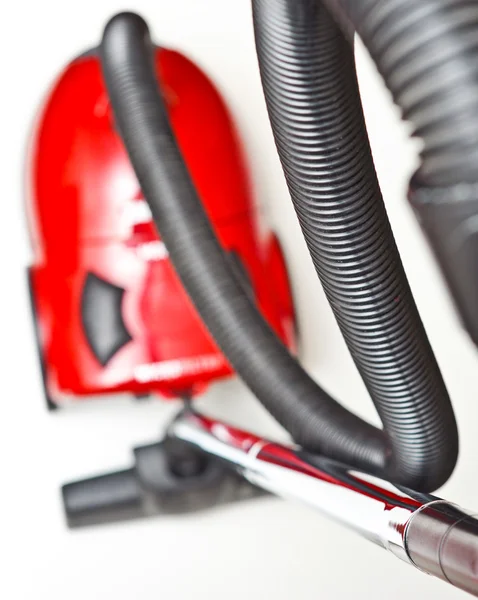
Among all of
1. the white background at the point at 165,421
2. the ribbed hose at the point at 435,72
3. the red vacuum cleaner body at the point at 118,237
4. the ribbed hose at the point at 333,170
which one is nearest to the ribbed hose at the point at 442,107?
the ribbed hose at the point at 435,72

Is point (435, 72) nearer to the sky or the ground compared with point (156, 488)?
nearer to the sky

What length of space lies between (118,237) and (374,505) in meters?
0.56

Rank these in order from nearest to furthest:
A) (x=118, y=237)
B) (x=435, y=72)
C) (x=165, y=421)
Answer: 1. (x=435, y=72)
2. (x=118, y=237)
3. (x=165, y=421)

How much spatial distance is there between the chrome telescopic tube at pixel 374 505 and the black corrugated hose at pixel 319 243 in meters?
0.04

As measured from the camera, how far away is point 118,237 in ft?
3.37

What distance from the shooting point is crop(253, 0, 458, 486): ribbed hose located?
0.48m

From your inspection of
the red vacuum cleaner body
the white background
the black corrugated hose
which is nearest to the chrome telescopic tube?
the black corrugated hose

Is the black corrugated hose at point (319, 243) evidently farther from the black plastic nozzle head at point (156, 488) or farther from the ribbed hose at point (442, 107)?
the black plastic nozzle head at point (156, 488)

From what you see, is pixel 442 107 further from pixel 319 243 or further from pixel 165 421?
pixel 165 421

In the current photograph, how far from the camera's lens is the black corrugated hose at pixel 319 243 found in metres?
0.48

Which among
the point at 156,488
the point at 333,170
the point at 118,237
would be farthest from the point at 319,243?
the point at 156,488

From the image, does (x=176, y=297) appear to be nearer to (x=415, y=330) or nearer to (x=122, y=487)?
(x=122, y=487)

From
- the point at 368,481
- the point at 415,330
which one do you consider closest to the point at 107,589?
the point at 368,481

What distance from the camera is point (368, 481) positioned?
63cm
